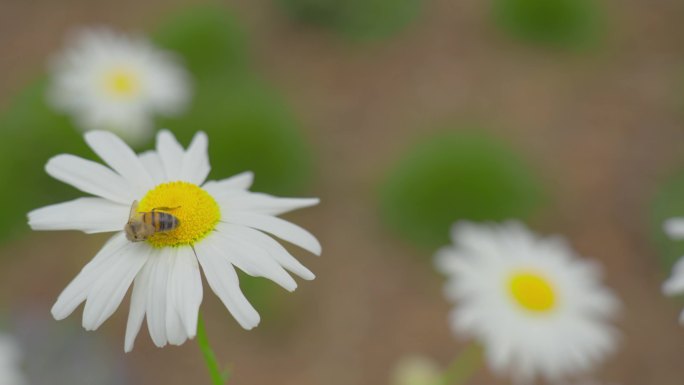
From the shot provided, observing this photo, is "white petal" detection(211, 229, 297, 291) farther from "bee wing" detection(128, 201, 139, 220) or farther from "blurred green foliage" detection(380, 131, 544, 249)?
"blurred green foliage" detection(380, 131, 544, 249)

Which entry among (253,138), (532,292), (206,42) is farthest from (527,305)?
(206,42)

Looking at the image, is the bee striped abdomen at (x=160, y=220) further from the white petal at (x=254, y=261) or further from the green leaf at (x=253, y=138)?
the green leaf at (x=253, y=138)

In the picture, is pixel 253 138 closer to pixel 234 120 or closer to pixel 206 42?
pixel 234 120

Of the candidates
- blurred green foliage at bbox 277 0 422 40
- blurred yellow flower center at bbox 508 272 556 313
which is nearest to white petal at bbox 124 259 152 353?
blurred yellow flower center at bbox 508 272 556 313

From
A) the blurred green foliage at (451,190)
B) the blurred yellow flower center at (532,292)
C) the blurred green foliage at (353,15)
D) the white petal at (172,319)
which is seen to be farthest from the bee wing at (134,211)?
the blurred green foliage at (353,15)

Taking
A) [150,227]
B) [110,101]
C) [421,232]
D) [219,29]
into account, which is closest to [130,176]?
[150,227]

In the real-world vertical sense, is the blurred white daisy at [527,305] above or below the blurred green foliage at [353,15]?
below
